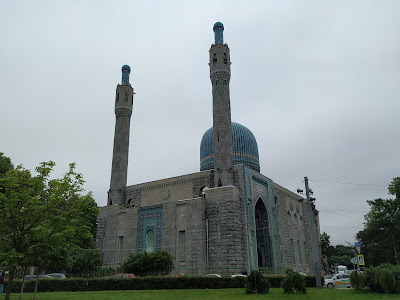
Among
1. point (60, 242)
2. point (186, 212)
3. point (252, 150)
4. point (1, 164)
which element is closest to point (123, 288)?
point (60, 242)

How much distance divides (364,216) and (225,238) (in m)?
33.3

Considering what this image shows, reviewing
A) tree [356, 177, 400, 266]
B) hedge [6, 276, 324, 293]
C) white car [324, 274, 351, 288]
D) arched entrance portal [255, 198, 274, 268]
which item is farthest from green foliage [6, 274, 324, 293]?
tree [356, 177, 400, 266]

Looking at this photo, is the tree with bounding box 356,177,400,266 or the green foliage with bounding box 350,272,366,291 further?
Result: the tree with bounding box 356,177,400,266

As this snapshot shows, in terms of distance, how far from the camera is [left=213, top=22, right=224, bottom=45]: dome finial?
33019 mm

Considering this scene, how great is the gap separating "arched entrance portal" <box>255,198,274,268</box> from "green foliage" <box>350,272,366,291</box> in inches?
586

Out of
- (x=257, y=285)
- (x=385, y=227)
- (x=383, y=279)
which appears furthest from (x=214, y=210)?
(x=385, y=227)

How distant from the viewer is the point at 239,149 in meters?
37.8

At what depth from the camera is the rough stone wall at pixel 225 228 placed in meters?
24.4

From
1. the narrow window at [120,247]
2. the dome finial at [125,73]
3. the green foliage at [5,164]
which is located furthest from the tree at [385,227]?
the green foliage at [5,164]

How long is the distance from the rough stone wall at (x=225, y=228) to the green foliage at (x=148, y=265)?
3.98m

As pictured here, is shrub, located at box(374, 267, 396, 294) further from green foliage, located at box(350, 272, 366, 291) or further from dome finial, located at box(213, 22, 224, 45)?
dome finial, located at box(213, 22, 224, 45)

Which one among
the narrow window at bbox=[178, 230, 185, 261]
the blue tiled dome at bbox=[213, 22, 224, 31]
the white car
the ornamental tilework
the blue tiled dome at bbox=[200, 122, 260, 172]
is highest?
the blue tiled dome at bbox=[213, 22, 224, 31]

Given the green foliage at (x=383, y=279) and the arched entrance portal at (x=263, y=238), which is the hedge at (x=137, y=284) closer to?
the green foliage at (x=383, y=279)

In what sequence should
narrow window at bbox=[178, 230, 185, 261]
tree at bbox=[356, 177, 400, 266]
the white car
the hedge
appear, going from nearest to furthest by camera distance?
the hedge
the white car
narrow window at bbox=[178, 230, 185, 261]
tree at bbox=[356, 177, 400, 266]
